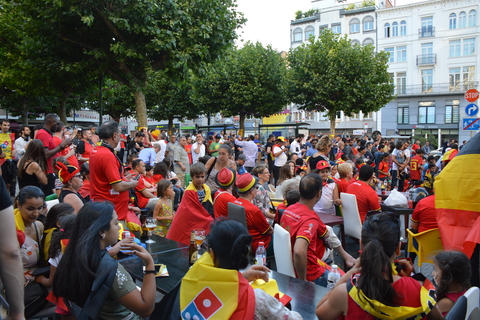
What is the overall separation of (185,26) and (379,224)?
11.7 m

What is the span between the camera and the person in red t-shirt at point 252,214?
14.5ft

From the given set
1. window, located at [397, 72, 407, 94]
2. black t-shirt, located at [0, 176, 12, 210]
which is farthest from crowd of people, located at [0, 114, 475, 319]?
window, located at [397, 72, 407, 94]

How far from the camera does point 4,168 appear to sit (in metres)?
9.16

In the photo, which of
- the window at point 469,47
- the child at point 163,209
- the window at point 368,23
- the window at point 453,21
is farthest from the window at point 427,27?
the child at point 163,209

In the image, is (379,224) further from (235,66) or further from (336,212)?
(235,66)

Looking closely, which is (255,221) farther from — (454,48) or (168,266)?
(454,48)

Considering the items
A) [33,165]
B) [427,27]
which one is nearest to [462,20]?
[427,27]

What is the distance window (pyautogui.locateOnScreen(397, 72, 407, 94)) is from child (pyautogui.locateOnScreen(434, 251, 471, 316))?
41.4m

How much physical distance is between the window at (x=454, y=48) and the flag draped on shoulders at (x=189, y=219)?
40.7 meters

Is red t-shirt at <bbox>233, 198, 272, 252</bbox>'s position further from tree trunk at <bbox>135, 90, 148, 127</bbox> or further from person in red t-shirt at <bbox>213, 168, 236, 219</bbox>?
tree trunk at <bbox>135, 90, 148, 127</bbox>

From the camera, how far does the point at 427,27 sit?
3841 cm

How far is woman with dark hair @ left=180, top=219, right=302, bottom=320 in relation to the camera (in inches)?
82.5

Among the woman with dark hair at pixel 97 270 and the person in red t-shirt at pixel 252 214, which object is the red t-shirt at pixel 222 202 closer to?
the person in red t-shirt at pixel 252 214

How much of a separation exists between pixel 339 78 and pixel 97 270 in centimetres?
2575
